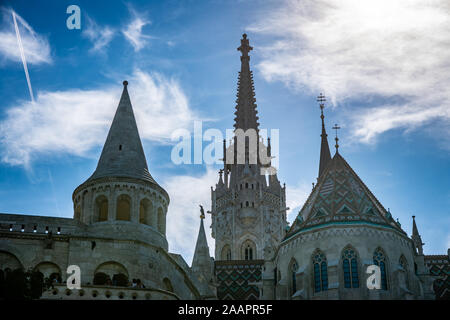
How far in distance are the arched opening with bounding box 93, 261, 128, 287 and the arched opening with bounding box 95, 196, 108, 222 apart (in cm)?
351

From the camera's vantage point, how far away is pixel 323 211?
39625mm

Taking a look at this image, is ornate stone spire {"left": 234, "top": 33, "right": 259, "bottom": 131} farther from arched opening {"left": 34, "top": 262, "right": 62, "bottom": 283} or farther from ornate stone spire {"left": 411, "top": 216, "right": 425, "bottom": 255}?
arched opening {"left": 34, "top": 262, "right": 62, "bottom": 283}

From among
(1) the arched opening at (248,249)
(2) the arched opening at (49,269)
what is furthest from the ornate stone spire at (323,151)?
(2) the arched opening at (49,269)

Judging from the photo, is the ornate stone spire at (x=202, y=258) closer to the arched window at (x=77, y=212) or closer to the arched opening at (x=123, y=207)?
the arched opening at (x=123, y=207)

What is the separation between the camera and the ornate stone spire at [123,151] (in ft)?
133

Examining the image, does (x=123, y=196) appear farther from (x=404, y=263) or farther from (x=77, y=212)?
(x=404, y=263)

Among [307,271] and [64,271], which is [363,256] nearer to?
[307,271]

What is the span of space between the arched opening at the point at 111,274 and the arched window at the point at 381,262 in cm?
1280

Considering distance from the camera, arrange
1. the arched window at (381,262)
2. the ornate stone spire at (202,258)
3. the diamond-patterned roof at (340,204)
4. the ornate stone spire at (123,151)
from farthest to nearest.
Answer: the ornate stone spire at (202,258) < the ornate stone spire at (123,151) < the diamond-patterned roof at (340,204) < the arched window at (381,262)

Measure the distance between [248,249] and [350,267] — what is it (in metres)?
29.2

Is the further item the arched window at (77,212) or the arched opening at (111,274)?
the arched window at (77,212)

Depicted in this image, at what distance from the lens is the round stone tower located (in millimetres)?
39031

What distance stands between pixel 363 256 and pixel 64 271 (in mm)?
15020

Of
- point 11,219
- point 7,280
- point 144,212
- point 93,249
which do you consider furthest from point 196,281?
point 7,280
